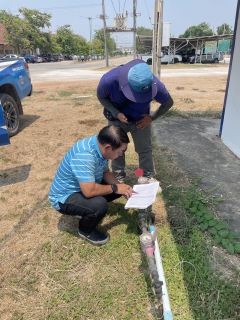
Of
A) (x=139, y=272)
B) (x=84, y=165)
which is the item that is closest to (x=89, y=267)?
(x=139, y=272)

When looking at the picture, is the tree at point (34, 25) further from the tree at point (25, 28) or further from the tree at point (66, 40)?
the tree at point (66, 40)

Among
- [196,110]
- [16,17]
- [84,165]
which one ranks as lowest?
[196,110]

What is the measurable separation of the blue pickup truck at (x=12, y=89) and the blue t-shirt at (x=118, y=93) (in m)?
2.97

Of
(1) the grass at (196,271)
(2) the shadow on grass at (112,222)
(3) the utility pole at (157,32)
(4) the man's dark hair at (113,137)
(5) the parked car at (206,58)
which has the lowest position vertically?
(5) the parked car at (206,58)

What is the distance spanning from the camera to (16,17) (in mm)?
49781

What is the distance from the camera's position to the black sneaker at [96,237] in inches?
90.1

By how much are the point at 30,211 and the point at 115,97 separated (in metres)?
1.49

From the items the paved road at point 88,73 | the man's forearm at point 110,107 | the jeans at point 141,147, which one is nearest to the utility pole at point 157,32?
the jeans at point 141,147

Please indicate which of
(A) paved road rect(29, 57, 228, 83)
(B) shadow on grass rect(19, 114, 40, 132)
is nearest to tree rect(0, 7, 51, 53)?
(A) paved road rect(29, 57, 228, 83)

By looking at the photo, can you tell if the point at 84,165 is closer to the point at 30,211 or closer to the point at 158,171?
the point at 30,211

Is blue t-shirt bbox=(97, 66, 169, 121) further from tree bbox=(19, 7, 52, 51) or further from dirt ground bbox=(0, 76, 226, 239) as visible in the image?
tree bbox=(19, 7, 52, 51)

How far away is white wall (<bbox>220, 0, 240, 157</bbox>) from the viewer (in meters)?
3.80

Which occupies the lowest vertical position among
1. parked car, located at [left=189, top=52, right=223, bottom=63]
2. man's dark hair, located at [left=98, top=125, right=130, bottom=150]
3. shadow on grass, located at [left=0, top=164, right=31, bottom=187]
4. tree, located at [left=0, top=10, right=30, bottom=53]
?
parked car, located at [left=189, top=52, right=223, bottom=63]

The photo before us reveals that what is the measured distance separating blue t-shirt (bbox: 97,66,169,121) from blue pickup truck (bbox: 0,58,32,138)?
2.97 m
